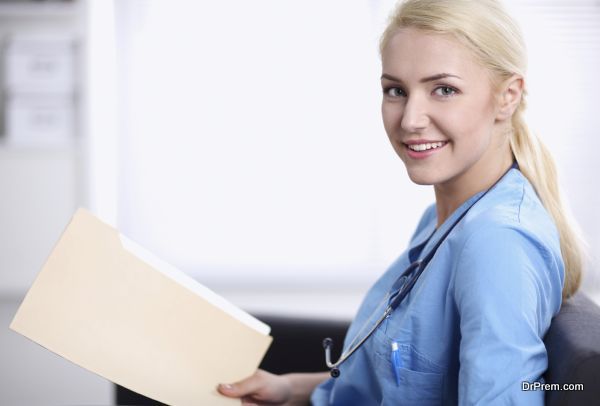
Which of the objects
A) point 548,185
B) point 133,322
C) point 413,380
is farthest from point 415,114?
point 133,322

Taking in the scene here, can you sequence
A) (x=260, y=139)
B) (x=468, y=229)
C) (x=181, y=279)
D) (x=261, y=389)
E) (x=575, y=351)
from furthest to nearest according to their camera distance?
1. (x=260, y=139)
2. (x=261, y=389)
3. (x=181, y=279)
4. (x=468, y=229)
5. (x=575, y=351)

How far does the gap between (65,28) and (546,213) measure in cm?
212

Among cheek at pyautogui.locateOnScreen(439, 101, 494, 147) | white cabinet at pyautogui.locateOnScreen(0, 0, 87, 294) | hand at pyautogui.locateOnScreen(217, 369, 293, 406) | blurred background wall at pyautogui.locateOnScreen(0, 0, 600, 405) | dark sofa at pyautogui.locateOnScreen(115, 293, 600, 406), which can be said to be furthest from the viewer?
blurred background wall at pyautogui.locateOnScreen(0, 0, 600, 405)

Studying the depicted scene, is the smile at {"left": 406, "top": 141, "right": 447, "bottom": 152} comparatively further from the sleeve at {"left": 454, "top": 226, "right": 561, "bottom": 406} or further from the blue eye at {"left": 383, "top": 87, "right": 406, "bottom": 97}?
the sleeve at {"left": 454, "top": 226, "right": 561, "bottom": 406}

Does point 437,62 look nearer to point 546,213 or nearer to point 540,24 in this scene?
point 546,213

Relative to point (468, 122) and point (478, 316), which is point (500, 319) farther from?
point (468, 122)

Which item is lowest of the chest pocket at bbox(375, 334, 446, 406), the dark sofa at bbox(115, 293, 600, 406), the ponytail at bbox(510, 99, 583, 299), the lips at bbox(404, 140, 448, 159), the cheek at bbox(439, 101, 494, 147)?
the chest pocket at bbox(375, 334, 446, 406)

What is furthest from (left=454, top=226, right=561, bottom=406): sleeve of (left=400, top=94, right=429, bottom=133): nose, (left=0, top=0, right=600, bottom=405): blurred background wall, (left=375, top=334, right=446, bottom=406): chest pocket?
(left=0, top=0, right=600, bottom=405): blurred background wall

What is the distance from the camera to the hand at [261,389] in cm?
122

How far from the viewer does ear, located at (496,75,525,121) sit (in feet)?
3.75

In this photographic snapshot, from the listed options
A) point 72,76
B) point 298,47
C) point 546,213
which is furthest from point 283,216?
point 546,213

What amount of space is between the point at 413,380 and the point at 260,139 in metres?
1.91

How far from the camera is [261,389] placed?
4.36 ft

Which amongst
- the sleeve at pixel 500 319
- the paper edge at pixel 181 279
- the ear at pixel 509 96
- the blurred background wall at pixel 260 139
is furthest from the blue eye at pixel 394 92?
the blurred background wall at pixel 260 139
